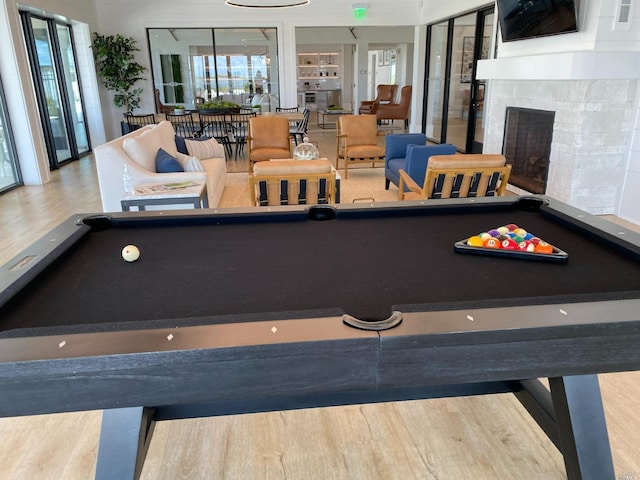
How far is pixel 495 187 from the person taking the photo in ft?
13.4

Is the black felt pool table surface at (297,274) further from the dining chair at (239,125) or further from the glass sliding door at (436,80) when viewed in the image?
the glass sliding door at (436,80)

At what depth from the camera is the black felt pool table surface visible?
1407 mm


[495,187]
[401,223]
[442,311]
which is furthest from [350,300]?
[495,187]

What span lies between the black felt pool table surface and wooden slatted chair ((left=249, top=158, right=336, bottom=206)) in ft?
4.97

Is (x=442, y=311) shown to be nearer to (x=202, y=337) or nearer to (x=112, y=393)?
(x=202, y=337)

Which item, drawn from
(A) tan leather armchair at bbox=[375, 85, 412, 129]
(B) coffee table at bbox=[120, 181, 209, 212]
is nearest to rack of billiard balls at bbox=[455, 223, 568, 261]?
(B) coffee table at bbox=[120, 181, 209, 212]

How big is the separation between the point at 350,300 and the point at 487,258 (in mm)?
627

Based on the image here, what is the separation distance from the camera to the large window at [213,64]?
34.4 ft

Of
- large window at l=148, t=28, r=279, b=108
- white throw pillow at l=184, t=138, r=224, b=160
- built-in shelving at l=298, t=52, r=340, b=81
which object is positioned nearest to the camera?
white throw pillow at l=184, t=138, r=224, b=160

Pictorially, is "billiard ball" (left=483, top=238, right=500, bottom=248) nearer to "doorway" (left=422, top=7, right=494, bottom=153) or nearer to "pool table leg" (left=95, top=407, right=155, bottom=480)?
"pool table leg" (left=95, top=407, right=155, bottom=480)

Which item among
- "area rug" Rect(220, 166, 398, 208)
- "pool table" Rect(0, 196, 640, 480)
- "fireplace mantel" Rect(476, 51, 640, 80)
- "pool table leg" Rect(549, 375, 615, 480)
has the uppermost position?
"fireplace mantel" Rect(476, 51, 640, 80)

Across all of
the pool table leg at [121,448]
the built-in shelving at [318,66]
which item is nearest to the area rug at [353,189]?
the pool table leg at [121,448]

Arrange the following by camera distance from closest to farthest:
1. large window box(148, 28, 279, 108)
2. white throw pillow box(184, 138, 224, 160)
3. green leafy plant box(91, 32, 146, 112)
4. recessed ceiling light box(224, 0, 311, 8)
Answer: white throw pillow box(184, 138, 224, 160)
recessed ceiling light box(224, 0, 311, 8)
green leafy plant box(91, 32, 146, 112)
large window box(148, 28, 279, 108)

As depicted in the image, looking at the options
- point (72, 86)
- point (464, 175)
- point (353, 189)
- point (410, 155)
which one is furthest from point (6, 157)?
point (464, 175)
